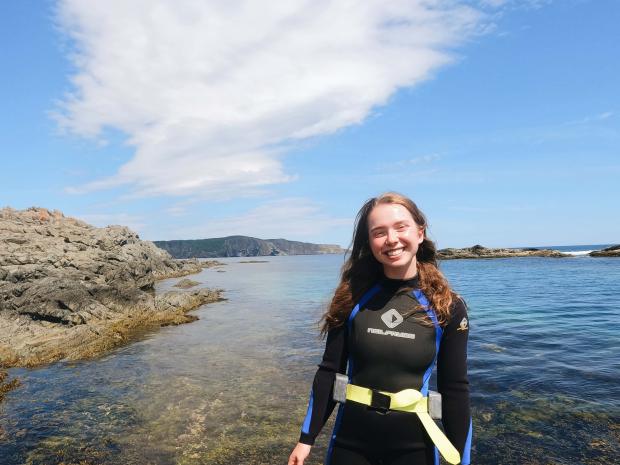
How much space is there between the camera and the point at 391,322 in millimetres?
3693

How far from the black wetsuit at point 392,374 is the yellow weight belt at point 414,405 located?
8 cm

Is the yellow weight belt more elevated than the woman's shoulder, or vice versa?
the woman's shoulder

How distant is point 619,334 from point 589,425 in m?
11.0

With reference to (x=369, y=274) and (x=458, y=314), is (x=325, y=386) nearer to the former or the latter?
(x=369, y=274)

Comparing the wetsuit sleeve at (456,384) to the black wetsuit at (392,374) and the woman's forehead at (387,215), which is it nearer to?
the black wetsuit at (392,374)

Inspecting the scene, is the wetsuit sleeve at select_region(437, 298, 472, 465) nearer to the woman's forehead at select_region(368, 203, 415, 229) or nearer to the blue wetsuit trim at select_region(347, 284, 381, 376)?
the blue wetsuit trim at select_region(347, 284, 381, 376)

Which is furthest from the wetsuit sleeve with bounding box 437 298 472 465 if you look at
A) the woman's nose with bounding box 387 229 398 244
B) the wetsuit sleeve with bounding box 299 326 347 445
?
the wetsuit sleeve with bounding box 299 326 347 445

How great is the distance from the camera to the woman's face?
3588mm

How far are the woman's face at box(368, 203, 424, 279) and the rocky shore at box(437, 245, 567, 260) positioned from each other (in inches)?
4054

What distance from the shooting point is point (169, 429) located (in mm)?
9250

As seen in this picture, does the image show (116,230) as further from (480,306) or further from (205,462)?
(205,462)

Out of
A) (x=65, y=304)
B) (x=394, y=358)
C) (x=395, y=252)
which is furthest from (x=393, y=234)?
(x=65, y=304)

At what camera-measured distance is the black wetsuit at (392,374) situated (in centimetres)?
352

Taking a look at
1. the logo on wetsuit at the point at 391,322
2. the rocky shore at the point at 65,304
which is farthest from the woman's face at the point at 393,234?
the rocky shore at the point at 65,304
